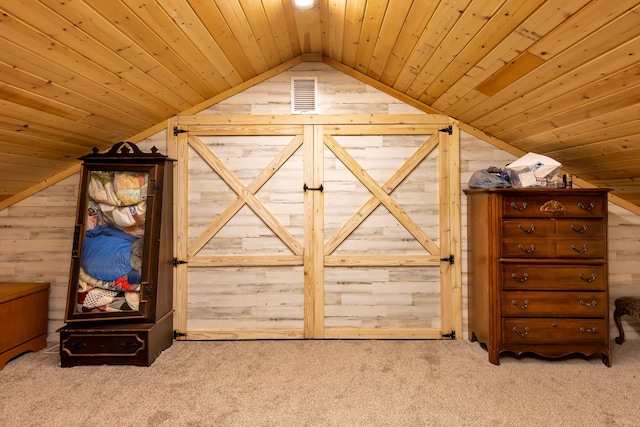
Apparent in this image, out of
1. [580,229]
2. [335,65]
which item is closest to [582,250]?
[580,229]

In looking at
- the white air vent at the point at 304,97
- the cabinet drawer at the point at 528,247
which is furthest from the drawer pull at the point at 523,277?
the white air vent at the point at 304,97

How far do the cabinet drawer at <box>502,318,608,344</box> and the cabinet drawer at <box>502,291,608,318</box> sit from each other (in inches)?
2.0

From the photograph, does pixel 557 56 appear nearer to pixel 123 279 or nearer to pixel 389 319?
pixel 389 319

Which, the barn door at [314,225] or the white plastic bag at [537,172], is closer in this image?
the white plastic bag at [537,172]

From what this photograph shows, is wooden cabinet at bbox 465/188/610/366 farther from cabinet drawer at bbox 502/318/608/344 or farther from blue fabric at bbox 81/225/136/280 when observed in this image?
blue fabric at bbox 81/225/136/280

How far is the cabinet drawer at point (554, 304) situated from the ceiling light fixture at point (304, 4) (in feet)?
7.81

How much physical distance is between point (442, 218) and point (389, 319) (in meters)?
0.99

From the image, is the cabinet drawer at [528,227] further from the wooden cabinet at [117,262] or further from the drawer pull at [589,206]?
the wooden cabinet at [117,262]

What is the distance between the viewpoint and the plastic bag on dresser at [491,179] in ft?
9.77

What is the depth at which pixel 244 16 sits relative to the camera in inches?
92.8

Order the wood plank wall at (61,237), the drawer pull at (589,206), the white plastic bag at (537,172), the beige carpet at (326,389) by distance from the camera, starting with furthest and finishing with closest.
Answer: the wood plank wall at (61,237), the white plastic bag at (537,172), the drawer pull at (589,206), the beige carpet at (326,389)

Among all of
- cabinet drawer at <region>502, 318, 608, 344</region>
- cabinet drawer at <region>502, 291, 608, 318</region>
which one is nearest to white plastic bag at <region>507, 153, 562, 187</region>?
cabinet drawer at <region>502, 291, 608, 318</region>

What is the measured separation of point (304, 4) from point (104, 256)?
2275 mm

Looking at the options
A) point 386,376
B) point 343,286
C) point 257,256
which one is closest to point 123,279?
point 257,256
